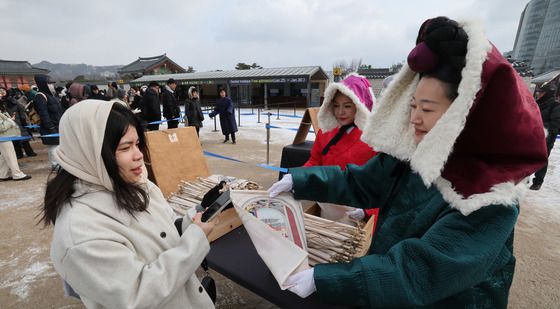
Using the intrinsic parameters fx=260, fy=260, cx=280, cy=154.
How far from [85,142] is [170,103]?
7.53 metres

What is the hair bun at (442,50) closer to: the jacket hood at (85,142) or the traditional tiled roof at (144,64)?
Answer: the jacket hood at (85,142)

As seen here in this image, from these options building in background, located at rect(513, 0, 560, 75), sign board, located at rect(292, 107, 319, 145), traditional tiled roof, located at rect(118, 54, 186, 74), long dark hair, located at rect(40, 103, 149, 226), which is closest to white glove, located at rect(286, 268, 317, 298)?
long dark hair, located at rect(40, 103, 149, 226)

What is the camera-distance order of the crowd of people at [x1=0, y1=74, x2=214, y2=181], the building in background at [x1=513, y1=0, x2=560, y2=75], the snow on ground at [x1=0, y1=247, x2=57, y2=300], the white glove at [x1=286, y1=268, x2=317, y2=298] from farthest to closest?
1. the building in background at [x1=513, y1=0, x2=560, y2=75]
2. the crowd of people at [x1=0, y1=74, x2=214, y2=181]
3. the snow on ground at [x1=0, y1=247, x2=57, y2=300]
4. the white glove at [x1=286, y1=268, x2=317, y2=298]

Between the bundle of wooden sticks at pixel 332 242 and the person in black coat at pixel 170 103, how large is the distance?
7.40 meters

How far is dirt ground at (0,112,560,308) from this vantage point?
2326mm

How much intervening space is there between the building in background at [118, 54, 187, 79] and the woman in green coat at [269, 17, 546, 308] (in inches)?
1405

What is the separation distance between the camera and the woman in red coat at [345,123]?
87.0 inches

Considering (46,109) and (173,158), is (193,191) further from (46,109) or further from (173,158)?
(46,109)

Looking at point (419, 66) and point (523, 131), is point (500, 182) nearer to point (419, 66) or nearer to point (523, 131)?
point (523, 131)

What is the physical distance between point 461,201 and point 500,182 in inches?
4.7

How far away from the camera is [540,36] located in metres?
52.8

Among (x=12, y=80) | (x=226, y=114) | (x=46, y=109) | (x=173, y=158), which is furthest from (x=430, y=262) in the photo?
(x=12, y=80)

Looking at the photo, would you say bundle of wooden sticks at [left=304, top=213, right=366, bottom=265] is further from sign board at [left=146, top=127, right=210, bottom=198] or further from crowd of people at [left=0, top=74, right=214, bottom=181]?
crowd of people at [left=0, top=74, right=214, bottom=181]

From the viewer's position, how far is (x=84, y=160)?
105cm
